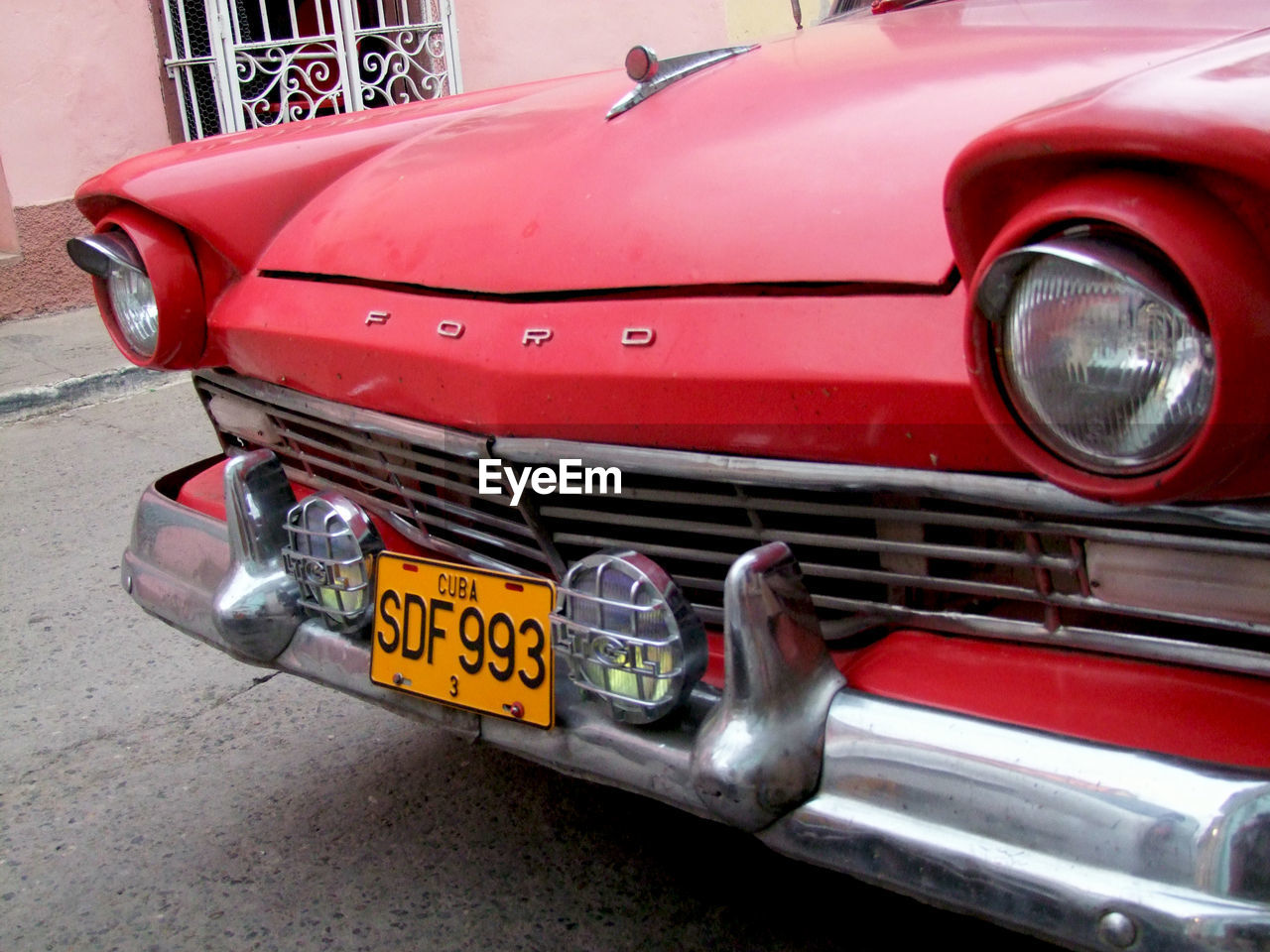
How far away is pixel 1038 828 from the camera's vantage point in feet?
3.91

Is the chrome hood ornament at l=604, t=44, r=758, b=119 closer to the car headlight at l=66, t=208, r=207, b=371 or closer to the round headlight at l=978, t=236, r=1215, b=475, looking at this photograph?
the car headlight at l=66, t=208, r=207, b=371

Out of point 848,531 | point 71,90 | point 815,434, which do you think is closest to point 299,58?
point 71,90

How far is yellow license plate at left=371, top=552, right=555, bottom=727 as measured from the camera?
5.17 feet

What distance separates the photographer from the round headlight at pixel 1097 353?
1.05 meters

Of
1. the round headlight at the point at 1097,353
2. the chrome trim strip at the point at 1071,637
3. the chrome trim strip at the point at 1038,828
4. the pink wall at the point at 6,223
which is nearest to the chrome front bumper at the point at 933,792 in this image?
the chrome trim strip at the point at 1038,828

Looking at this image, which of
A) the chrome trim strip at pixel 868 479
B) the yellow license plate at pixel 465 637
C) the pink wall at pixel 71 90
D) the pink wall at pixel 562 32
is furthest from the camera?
the pink wall at pixel 562 32

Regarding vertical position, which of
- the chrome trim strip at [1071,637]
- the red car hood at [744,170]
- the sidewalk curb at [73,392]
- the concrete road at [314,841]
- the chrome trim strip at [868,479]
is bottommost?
the concrete road at [314,841]

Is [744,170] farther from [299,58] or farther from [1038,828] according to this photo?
[299,58]

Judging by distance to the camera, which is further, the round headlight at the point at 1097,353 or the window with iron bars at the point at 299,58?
the window with iron bars at the point at 299,58

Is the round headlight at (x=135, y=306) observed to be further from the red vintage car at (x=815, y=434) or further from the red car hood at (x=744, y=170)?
the red car hood at (x=744, y=170)

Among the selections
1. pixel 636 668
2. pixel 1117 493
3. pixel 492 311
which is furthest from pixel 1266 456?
pixel 492 311

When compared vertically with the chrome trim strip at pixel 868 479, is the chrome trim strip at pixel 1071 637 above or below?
below

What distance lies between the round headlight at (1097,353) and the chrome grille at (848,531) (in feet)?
0.37

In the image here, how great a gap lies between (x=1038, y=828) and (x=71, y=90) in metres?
6.54
